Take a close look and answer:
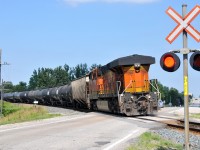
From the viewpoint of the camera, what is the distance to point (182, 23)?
353 inches

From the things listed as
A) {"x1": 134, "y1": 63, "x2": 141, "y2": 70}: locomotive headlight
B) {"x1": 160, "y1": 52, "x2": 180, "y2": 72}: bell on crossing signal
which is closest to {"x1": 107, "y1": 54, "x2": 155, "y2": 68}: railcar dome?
{"x1": 134, "y1": 63, "x2": 141, "y2": 70}: locomotive headlight

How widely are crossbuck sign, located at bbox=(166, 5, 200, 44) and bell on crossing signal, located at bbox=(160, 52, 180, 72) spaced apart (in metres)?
0.35

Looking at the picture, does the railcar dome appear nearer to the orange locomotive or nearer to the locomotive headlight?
the orange locomotive

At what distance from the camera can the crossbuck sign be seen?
8.89 m

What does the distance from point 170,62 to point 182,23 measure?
0.95m

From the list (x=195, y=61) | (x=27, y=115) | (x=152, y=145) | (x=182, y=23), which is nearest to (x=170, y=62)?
(x=195, y=61)

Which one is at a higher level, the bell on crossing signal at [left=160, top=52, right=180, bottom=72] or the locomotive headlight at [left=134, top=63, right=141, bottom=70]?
the locomotive headlight at [left=134, top=63, right=141, bottom=70]

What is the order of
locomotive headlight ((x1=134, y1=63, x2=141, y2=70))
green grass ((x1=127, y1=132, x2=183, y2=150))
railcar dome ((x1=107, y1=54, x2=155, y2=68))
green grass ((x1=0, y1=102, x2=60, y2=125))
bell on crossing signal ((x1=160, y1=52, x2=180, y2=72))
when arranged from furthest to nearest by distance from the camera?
1. green grass ((x1=0, y1=102, x2=60, y2=125))
2. locomotive headlight ((x1=134, y1=63, x2=141, y2=70))
3. railcar dome ((x1=107, y1=54, x2=155, y2=68))
4. green grass ((x1=127, y1=132, x2=183, y2=150))
5. bell on crossing signal ((x1=160, y1=52, x2=180, y2=72))

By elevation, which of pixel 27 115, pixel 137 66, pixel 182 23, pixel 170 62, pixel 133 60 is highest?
pixel 133 60

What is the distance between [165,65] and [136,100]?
18225mm

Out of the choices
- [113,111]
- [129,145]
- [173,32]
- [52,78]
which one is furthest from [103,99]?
[52,78]

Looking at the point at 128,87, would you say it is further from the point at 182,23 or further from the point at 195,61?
the point at 195,61

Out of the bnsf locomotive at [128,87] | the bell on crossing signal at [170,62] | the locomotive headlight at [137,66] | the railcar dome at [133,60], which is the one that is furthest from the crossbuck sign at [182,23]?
the locomotive headlight at [137,66]

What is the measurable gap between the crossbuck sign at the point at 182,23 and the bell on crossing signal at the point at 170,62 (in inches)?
13.8
